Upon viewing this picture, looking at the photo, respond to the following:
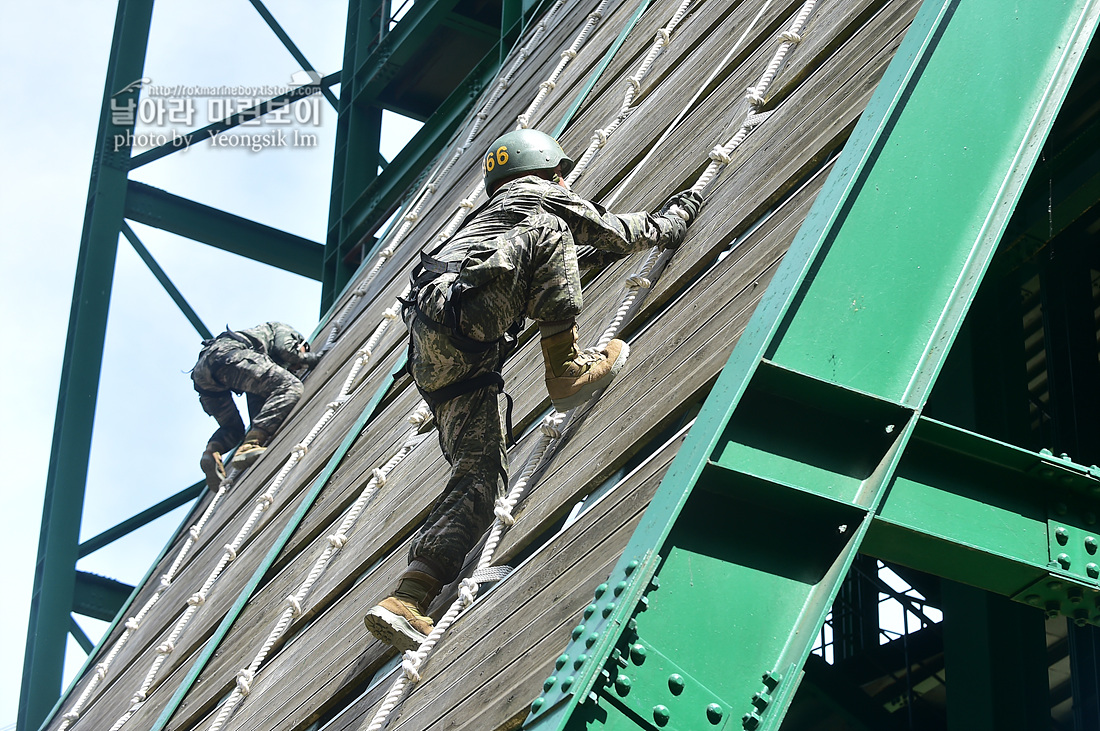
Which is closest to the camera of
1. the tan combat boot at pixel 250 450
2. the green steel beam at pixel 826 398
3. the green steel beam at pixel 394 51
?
the green steel beam at pixel 826 398

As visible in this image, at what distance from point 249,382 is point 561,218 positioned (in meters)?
5.15

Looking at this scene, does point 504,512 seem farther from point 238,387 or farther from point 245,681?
point 238,387

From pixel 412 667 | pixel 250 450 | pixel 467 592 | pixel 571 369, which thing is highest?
pixel 250 450

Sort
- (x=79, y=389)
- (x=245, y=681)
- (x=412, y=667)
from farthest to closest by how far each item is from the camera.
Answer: (x=79, y=389), (x=245, y=681), (x=412, y=667)

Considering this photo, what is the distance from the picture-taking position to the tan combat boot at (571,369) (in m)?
3.78

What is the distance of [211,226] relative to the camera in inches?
411

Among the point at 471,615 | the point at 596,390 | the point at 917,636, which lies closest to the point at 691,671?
the point at 471,615

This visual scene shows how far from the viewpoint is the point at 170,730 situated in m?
5.30

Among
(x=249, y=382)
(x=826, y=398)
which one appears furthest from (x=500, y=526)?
(x=249, y=382)

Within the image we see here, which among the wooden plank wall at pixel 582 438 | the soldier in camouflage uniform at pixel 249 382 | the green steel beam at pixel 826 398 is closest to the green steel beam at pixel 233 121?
the soldier in camouflage uniform at pixel 249 382

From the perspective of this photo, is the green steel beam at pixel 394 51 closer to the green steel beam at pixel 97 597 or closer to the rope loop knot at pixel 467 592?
the green steel beam at pixel 97 597

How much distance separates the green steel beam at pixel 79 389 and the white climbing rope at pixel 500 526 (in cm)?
530

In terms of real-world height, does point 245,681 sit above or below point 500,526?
below

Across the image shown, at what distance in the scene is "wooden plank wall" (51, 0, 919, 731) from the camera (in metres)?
3.20
